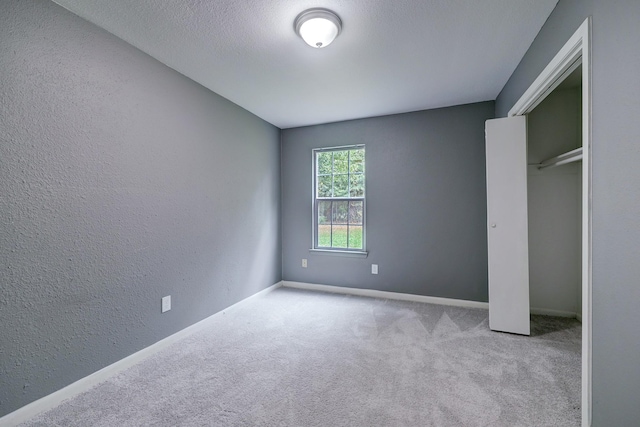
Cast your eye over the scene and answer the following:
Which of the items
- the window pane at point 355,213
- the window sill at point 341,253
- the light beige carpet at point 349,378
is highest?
the window pane at point 355,213

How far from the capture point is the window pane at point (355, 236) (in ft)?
12.8

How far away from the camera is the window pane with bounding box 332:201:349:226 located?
396 centimetres

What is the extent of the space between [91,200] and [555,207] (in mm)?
4373

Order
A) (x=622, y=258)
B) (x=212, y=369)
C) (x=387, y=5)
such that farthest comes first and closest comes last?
(x=212, y=369)
(x=387, y=5)
(x=622, y=258)

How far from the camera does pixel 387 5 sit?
170 centimetres

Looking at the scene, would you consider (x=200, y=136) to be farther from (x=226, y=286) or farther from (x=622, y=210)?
(x=622, y=210)

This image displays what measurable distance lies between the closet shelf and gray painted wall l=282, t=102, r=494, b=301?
1.95 ft

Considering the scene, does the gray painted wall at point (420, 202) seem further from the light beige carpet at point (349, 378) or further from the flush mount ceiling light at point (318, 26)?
the flush mount ceiling light at point (318, 26)

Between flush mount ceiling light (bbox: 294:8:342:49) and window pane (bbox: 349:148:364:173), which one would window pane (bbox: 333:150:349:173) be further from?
flush mount ceiling light (bbox: 294:8:342:49)

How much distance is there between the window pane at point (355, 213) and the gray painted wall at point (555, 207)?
6.59 feet

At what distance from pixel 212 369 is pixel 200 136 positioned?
217cm

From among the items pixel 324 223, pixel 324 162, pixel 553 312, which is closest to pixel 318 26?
pixel 324 162

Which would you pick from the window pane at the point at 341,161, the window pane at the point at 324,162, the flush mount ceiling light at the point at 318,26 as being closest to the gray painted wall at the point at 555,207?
the window pane at the point at 341,161

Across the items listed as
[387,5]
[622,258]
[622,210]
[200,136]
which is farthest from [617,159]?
[200,136]
